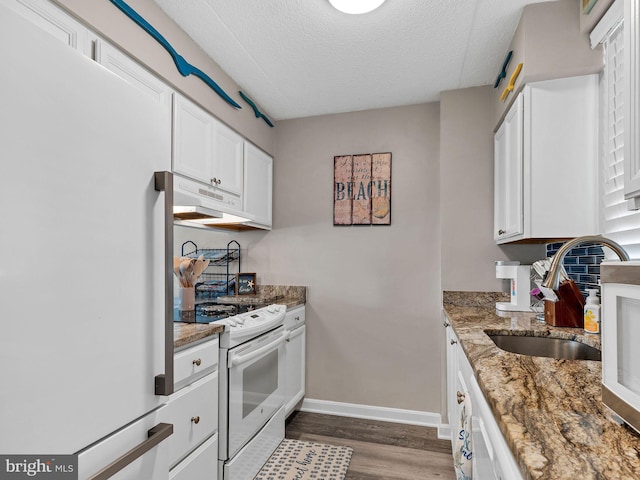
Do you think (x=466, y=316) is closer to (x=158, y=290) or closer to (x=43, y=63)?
(x=158, y=290)

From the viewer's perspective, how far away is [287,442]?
2428 mm

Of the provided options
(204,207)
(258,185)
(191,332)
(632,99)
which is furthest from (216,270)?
(632,99)

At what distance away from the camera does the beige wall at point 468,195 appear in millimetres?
2496

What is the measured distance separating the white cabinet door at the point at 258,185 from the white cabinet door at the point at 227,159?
0.10 metres

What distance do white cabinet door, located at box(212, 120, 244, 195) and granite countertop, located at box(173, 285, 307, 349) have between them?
824 millimetres

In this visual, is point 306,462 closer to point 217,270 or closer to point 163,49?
point 217,270

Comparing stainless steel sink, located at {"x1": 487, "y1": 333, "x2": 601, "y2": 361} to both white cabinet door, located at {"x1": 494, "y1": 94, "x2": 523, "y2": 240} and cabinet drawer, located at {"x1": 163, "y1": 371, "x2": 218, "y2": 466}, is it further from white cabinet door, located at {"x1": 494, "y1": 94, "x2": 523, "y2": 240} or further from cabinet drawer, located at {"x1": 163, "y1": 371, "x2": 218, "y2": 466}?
cabinet drawer, located at {"x1": 163, "y1": 371, "x2": 218, "y2": 466}

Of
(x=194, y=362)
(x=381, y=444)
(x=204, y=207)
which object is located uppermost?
(x=204, y=207)

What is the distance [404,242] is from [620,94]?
5.16ft

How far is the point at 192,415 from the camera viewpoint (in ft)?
4.92

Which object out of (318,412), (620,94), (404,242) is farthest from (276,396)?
(620,94)

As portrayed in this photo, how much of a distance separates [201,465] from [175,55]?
1954 millimetres

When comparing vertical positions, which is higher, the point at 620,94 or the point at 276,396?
the point at 620,94

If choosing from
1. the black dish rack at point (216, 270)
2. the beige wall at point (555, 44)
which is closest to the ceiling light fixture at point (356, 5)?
the beige wall at point (555, 44)
